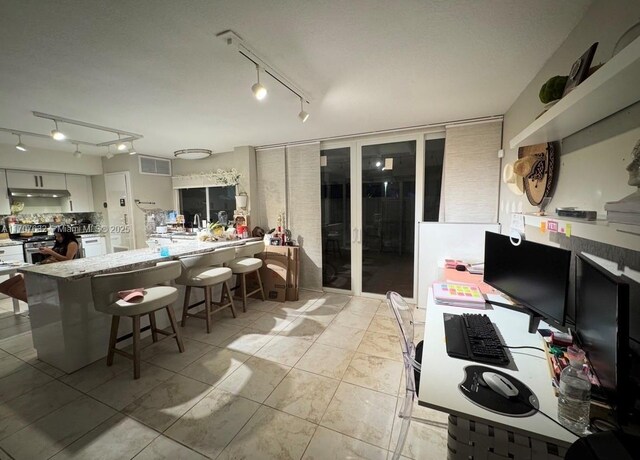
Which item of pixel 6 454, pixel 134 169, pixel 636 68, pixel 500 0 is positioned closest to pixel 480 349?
pixel 636 68

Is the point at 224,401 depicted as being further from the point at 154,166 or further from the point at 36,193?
the point at 36,193

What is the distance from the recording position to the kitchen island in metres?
2.25

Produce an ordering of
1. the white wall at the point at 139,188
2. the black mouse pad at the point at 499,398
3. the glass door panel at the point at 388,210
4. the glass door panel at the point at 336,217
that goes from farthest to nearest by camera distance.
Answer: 1. the white wall at the point at 139,188
2. the glass door panel at the point at 336,217
3. the glass door panel at the point at 388,210
4. the black mouse pad at the point at 499,398

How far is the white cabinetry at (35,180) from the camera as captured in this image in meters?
4.41

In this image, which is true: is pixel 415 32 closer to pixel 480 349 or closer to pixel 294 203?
pixel 480 349

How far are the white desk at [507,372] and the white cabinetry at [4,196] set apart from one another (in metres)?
6.73

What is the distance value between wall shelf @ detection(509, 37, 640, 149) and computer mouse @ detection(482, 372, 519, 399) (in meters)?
1.14

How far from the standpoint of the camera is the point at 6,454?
1574 millimetres

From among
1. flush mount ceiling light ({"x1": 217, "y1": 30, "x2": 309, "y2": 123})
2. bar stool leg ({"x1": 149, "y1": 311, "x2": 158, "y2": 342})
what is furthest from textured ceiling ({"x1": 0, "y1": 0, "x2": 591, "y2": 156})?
bar stool leg ({"x1": 149, "y1": 311, "x2": 158, "y2": 342})

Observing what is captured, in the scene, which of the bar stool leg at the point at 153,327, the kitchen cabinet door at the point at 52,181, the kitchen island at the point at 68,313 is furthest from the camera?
the kitchen cabinet door at the point at 52,181

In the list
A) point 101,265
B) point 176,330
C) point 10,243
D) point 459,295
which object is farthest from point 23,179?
point 459,295

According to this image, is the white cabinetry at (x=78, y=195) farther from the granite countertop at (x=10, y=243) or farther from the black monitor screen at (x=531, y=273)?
the black monitor screen at (x=531, y=273)

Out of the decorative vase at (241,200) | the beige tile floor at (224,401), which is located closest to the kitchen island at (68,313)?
the beige tile floor at (224,401)

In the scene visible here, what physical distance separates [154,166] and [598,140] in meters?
6.14
